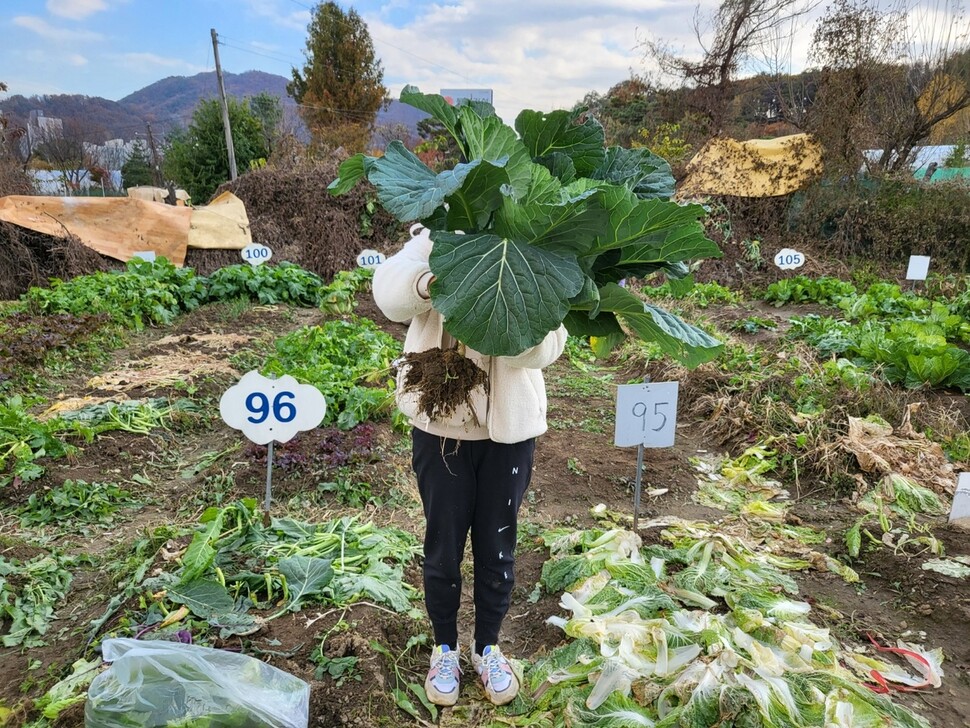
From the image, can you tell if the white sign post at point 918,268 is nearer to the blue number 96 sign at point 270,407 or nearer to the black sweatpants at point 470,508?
the black sweatpants at point 470,508

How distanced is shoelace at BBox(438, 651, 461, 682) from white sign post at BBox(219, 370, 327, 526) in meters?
1.12

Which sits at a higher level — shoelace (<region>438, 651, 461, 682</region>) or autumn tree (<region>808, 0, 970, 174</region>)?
autumn tree (<region>808, 0, 970, 174</region>)

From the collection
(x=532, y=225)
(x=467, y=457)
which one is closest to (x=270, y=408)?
(x=467, y=457)

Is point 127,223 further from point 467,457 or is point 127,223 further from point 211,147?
point 211,147

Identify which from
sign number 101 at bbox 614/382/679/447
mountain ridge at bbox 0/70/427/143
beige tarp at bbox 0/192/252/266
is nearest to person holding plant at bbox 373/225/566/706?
sign number 101 at bbox 614/382/679/447

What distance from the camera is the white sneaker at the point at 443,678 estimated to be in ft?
6.88

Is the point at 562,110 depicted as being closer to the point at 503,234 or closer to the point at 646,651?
the point at 503,234

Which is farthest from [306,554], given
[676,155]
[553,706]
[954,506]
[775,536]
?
[676,155]

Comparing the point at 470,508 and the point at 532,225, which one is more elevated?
the point at 532,225

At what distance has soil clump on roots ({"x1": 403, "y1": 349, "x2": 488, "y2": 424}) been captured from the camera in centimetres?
177

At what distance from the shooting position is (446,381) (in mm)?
1774

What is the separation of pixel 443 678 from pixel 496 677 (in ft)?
0.62

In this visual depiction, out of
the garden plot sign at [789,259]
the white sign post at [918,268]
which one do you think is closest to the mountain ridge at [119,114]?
the garden plot sign at [789,259]

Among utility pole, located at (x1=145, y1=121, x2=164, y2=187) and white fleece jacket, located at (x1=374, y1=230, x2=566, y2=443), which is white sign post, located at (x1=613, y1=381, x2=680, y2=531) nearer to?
white fleece jacket, located at (x1=374, y1=230, x2=566, y2=443)
